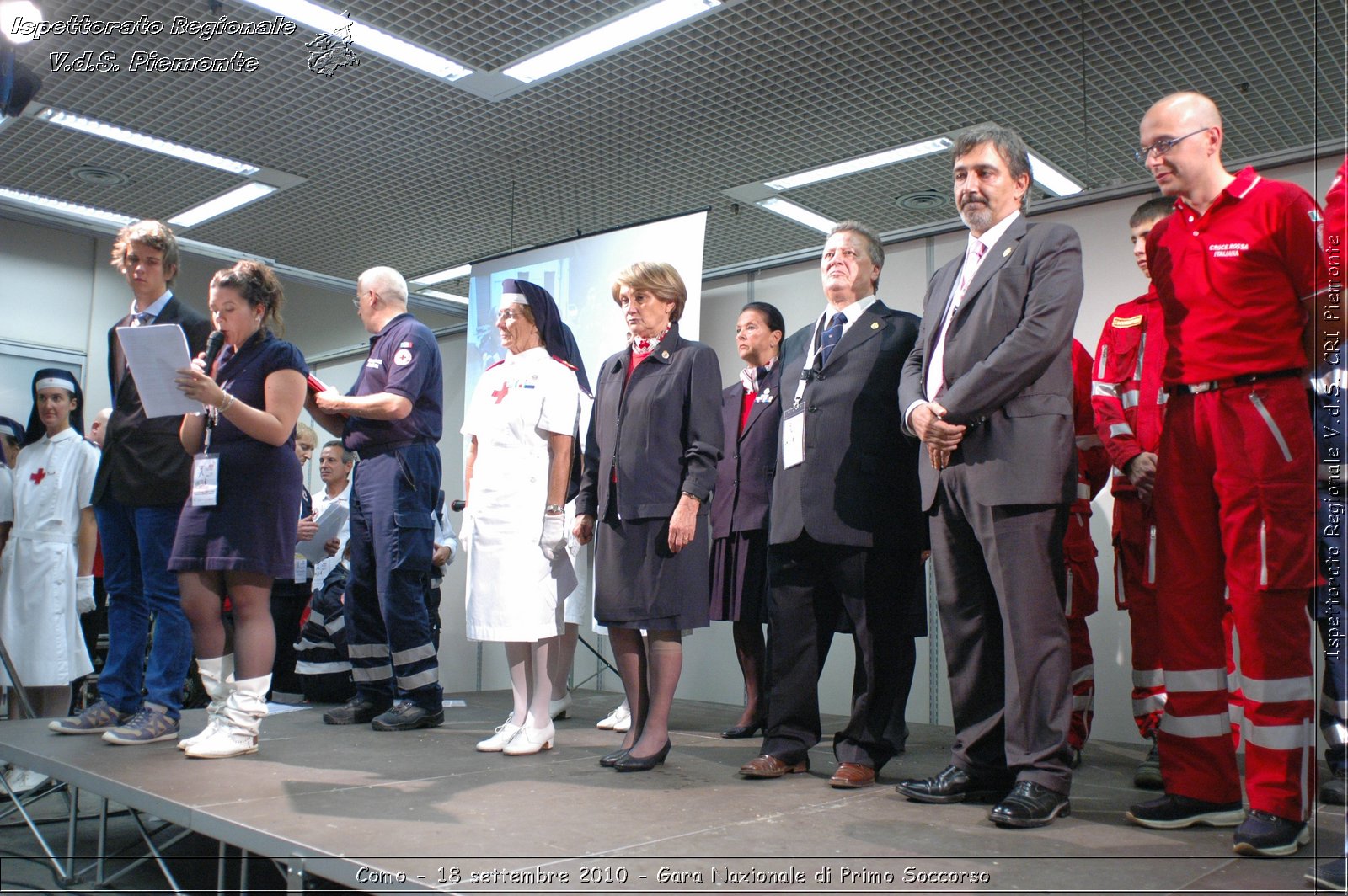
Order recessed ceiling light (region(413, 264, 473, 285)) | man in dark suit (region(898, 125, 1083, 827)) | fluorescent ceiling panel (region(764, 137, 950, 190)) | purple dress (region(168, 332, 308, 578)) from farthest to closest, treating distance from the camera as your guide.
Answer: recessed ceiling light (region(413, 264, 473, 285)), fluorescent ceiling panel (region(764, 137, 950, 190)), purple dress (region(168, 332, 308, 578)), man in dark suit (region(898, 125, 1083, 827))

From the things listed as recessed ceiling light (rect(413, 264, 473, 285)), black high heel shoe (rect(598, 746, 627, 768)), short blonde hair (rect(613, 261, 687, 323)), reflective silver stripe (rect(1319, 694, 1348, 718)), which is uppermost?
recessed ceiling light (rect(413, 264, 473, 285))

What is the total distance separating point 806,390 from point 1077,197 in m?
1.84

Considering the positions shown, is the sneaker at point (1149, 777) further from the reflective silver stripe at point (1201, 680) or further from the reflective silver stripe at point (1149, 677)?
the reflective silver stripe at point (1201, 680)

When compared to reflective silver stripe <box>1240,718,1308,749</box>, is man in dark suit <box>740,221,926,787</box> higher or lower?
higher

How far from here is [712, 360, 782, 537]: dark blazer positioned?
3855 millimetres

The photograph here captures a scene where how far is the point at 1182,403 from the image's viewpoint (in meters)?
2.18

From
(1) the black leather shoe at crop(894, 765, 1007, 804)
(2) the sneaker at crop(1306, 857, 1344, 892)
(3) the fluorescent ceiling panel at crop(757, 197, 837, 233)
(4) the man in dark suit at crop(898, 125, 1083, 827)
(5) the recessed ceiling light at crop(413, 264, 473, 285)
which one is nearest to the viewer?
(2) the sneaker at crop(1306, 857, 1344, 892)

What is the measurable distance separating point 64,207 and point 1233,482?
8.40 m

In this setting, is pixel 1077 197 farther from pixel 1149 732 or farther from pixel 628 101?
pixel 628 101

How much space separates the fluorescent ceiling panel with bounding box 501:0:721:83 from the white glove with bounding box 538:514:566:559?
119 inches

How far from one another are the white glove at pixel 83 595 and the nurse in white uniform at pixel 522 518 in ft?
6.66

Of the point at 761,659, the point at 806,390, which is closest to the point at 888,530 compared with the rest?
the point at 806,390

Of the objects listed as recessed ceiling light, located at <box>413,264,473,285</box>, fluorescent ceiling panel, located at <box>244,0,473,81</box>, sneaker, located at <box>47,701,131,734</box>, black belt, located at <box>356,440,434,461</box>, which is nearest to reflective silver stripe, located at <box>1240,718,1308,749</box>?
black belt, located at <box>356,440,434,461</box>

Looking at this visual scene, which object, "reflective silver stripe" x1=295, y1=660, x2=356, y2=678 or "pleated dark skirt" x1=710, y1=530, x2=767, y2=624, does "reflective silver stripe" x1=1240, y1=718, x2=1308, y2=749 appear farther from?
"reflective silver stripe" x1=295, y1=660, x2=356, y2=678
